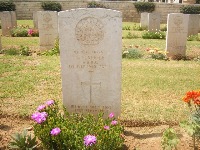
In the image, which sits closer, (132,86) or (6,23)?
(132,86)

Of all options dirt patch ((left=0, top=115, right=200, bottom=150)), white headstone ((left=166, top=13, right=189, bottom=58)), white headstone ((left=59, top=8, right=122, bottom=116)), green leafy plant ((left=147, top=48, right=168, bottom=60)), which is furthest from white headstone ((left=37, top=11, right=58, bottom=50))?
white headstone ((left=59, top=8, right=122, bottom=116))

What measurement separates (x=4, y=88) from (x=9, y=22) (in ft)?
39.0

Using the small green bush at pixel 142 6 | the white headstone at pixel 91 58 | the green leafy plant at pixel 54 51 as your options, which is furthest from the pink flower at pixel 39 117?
the small green bush at pixel 142 6

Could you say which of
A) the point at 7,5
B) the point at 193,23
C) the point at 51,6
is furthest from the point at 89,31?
the point at 51,6

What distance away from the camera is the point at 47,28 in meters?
10.4

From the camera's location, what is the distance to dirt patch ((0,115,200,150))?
3.34 m

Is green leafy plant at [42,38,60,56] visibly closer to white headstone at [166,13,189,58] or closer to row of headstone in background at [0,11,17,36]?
white headstone at [166,13,189,58]

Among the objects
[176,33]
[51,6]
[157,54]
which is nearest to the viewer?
[157,54]

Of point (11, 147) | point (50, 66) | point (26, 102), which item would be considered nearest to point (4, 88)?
point (26, 102)

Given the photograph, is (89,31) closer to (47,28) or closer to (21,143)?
(21,143)

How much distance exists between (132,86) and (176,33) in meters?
4.99

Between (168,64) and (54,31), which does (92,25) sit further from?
(54,31)

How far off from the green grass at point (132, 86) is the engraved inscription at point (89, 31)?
153 cm

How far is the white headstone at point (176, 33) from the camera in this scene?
32.1 feet
